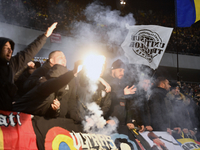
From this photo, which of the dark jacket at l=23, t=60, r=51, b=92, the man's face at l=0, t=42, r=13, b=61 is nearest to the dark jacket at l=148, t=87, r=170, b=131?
the dark jacket at l=23, t=60, r=51, b=92

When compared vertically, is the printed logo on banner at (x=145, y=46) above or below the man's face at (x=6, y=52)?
above

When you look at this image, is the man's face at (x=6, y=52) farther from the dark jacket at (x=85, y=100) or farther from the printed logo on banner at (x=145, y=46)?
the printed logo on banner at (x=145, y=46)

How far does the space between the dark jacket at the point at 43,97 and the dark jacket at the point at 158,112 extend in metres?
2.02

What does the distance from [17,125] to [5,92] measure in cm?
41

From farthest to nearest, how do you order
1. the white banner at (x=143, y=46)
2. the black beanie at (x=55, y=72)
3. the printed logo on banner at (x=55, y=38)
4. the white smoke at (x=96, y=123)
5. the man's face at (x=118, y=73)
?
the printed logo on banner at (x=55, y=38) → the white banner at (x=143, y=46) → the man's face at (x=118, y=73) → the white smoke at (x=96, y=123) → the black beanie at (x=55, y=72)

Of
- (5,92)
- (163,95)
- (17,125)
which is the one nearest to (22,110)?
(17,125)

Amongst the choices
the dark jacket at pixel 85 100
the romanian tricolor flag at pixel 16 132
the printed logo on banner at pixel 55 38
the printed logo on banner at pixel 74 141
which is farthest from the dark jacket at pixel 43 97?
the printed logo on banner at pixel 55 38

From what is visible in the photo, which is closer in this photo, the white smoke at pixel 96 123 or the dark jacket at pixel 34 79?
the dark jacket at pixel 34 79

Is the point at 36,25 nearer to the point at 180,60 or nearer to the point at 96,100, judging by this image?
the point at 96,100

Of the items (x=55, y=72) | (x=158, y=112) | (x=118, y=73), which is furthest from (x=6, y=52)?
(x=158, y=112)

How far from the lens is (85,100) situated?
2752 mm

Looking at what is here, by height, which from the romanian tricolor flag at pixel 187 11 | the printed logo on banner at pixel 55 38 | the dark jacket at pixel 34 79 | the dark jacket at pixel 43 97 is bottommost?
the dark jacket at pixel 43 97

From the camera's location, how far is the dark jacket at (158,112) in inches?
128

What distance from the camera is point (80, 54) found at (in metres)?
9.78
